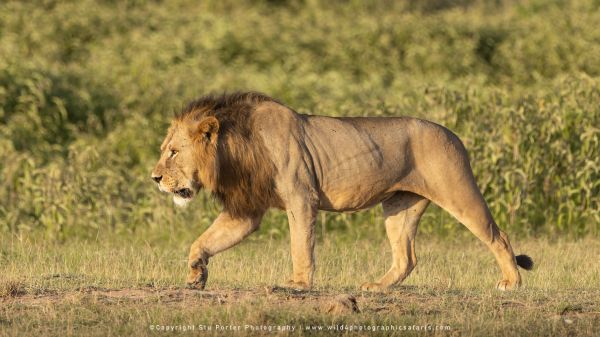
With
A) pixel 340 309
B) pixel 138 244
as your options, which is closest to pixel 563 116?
pixel 138 244

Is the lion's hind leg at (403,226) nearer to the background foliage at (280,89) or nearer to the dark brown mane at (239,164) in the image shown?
the dark brown mane at (239,164)

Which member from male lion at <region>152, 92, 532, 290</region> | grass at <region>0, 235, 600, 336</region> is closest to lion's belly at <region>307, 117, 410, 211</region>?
male lion at <region>152, 92, 532, 290</region>

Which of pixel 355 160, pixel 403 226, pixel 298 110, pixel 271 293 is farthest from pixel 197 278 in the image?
pixel 298 110

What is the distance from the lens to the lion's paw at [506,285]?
9.68 metres

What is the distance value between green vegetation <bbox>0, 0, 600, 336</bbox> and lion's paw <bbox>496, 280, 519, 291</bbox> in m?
0.14

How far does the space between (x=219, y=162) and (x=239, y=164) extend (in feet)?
0.48

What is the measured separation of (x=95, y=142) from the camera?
1606 centimetres

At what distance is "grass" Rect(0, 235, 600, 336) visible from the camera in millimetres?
7496

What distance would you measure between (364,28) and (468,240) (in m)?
10.3

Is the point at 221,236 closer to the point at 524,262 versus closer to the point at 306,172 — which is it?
the point at 306,172

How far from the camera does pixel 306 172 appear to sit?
919 cm

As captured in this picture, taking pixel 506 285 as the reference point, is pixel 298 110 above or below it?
above

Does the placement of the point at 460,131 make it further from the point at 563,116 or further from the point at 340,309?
the point at 340,309

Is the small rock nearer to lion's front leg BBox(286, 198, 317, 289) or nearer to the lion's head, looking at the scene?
lion's front leg BBox(286, 198, 317, 289)
